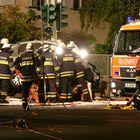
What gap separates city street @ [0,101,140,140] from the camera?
41.6ft

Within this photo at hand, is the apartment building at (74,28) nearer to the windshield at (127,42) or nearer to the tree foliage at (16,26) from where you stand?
the tree foliage at (16,26)

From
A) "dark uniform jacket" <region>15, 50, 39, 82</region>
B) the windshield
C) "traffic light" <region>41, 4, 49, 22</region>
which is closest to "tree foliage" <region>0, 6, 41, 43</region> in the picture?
"traffic light" <region>41, 4, 49, 22</region>

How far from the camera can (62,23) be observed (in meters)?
24.4

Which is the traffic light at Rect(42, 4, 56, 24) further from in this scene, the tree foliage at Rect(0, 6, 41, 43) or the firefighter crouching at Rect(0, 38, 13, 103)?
the tree foliage at Rect(0, 6, 41, 43)

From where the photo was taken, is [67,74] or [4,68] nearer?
[4,68]

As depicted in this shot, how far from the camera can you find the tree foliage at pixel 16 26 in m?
30.9

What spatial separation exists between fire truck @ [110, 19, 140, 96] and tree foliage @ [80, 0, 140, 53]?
34.7ft

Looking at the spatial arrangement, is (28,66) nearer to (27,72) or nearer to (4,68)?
(27,72)

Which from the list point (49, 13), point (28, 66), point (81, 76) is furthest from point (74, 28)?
point (28, 66)

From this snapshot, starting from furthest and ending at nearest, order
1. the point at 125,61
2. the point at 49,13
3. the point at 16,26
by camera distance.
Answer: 1. the point at 16,26
2. the point at 49,13
3. the point at 125,61

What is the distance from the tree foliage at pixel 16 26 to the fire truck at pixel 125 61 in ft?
29.8

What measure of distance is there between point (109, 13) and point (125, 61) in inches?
505

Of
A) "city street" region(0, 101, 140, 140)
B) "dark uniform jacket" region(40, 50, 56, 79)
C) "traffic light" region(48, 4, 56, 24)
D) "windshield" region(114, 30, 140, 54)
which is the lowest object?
"city street" region(0, 101, 140, 140)

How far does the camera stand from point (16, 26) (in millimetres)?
31016
